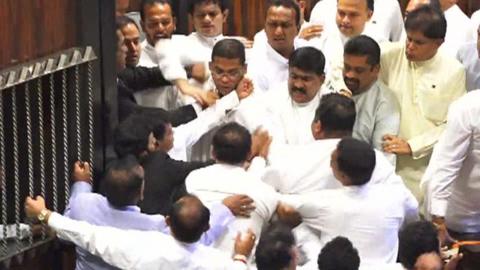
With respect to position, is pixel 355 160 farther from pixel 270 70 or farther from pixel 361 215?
pixel 270 70

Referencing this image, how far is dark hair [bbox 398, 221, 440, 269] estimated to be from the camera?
2680mm

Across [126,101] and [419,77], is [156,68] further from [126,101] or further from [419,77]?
[419,77]

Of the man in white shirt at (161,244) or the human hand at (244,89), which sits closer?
the man in white shirt at (161,244)

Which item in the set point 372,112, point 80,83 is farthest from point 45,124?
point 372,112

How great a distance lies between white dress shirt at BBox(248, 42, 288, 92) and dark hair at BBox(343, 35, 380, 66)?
11.7 inches

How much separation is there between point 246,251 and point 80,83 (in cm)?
62

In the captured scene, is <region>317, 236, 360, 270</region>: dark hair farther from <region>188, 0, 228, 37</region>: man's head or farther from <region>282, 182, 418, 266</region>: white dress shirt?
<region>188, 0, 228, 37</region>: man's head

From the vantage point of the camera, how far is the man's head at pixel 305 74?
10.7 feet

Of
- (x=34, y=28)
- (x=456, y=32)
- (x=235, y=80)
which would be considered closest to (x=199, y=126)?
(x=235, y=80)

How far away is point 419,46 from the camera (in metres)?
3.44

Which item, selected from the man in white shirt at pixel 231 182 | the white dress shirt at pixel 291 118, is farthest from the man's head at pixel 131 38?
the man in white shirt at pixel 231 182

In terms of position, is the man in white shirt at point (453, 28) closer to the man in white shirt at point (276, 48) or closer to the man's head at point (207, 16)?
the man in white shirt at point (276, 48)

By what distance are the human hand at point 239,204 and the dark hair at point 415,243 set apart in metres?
0.40

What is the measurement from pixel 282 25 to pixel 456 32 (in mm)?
720
